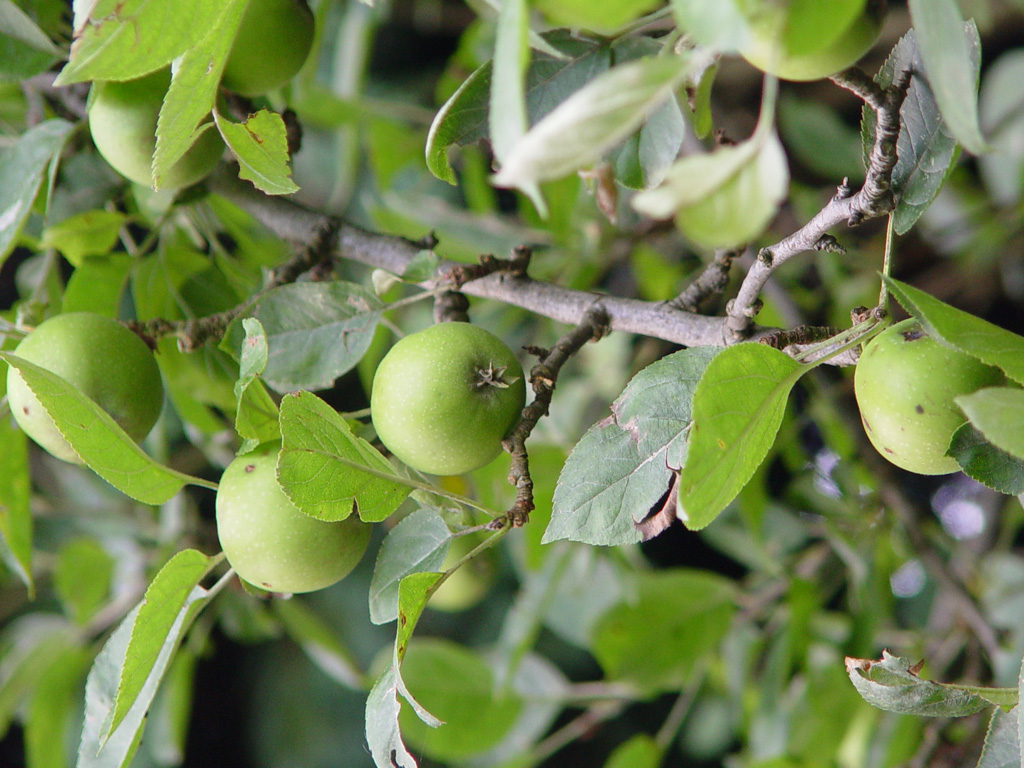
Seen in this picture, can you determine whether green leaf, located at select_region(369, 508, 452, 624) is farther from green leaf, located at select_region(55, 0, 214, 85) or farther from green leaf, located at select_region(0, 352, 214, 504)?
green leaf, located at select_region(55, 0, 214, 85)

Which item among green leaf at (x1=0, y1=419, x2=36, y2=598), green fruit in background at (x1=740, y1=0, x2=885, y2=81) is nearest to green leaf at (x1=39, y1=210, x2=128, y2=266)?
green leaf at (x1=0, y1=419, x2=36, y2=598)

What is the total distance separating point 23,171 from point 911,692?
0.57 metres

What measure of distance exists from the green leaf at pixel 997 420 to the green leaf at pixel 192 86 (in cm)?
33

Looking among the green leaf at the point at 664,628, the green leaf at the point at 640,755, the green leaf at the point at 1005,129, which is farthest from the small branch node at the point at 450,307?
the green leaf at the point at 1005,129

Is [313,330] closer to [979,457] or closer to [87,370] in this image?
[87,370]

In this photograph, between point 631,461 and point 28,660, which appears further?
point 28,660

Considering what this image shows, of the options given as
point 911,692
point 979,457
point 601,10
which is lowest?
point 911,692

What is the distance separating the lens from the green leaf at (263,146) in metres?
0.38

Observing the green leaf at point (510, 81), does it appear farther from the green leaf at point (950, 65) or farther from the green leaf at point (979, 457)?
the green leaf at point (979, 457)

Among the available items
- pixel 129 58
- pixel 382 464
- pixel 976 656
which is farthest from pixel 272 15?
pixel 976 656

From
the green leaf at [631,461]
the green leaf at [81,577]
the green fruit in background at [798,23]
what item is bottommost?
the green leaf at [81,577]

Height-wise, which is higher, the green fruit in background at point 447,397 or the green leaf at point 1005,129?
the green fruit in background at point 447,397

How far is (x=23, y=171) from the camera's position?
1.60ft

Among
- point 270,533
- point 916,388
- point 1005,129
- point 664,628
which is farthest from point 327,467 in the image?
point 1005,129
